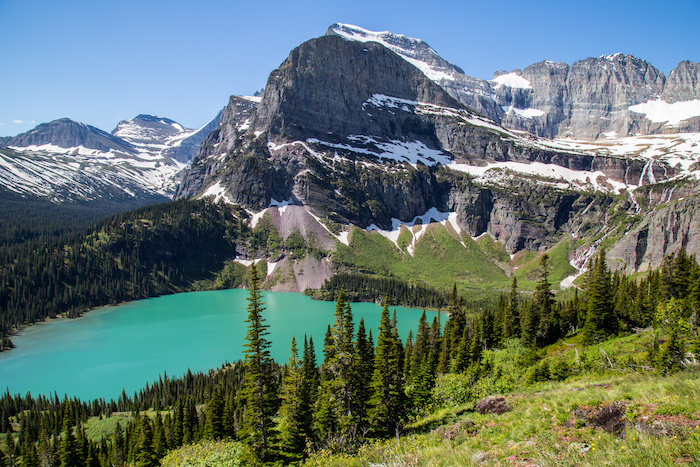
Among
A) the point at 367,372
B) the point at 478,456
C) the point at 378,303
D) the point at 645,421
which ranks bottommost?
the point at 378,303

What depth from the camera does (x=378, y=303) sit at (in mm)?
141875

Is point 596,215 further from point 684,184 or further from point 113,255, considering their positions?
point 113,255

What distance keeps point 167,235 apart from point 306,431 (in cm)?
15798

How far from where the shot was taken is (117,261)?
494 ft

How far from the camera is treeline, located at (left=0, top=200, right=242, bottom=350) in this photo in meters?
122

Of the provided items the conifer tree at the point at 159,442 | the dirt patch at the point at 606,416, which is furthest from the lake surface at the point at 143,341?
the dirt patch at the point at 606,416

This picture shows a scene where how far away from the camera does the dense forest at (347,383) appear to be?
93.8ft

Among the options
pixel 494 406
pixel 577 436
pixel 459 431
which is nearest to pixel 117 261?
pixel 494 406

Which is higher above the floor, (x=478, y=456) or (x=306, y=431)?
(x=478, y=456)

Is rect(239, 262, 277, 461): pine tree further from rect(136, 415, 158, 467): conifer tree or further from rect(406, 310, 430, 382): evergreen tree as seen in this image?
rect(406, 310, 430, 382): evergreen tree

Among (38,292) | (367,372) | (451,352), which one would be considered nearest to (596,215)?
(451,352)

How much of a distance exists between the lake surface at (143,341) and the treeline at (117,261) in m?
8.01

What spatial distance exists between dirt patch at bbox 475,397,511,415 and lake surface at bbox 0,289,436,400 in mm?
49542

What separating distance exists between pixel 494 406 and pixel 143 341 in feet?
314
